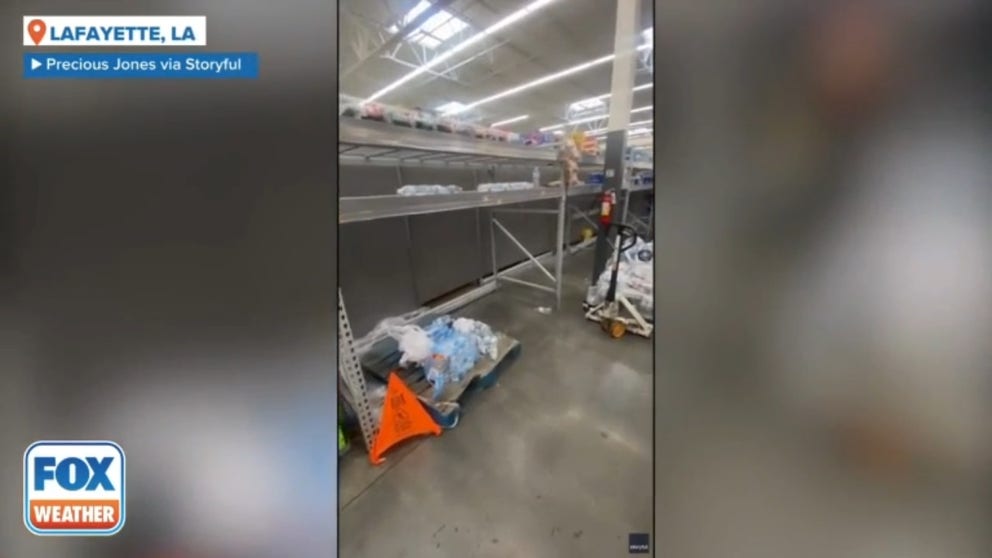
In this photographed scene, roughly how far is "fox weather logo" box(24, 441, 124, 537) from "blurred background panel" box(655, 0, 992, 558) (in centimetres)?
80

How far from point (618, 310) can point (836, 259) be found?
1.17m

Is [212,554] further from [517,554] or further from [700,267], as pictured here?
[700,267]

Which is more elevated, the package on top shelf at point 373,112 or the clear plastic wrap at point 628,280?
the package on top shelf at point 373,112

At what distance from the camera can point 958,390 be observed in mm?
476

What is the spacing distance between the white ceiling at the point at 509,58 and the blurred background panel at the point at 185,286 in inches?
37.1

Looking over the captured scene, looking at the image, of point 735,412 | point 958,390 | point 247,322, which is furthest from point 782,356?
point 247,322

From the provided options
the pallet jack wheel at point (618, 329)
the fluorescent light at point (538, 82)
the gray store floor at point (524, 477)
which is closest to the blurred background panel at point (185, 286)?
the gray store floor at point (524, 477)

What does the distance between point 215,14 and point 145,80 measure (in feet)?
0.42

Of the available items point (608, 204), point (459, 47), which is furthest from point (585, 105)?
point (608, 204)

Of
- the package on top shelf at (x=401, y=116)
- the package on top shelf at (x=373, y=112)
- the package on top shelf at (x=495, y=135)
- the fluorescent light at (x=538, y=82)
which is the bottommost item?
the package on top shelf at (x=373, y=112)

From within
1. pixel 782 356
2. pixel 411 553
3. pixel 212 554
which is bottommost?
pixel 411 553

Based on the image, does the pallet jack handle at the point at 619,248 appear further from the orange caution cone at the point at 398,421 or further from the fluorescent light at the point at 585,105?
the fluorescent light at the point at 585,105

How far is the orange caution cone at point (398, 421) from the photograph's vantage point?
→ 0.94 m

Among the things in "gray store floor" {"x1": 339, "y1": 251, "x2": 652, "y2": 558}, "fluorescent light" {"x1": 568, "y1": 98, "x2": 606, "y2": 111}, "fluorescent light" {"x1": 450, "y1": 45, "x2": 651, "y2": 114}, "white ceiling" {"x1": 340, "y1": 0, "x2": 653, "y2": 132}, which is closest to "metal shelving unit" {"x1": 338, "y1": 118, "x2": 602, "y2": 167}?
"white ceiling" {"x1": 340, "y1": 0, "x2": 653, "y2": 132}
